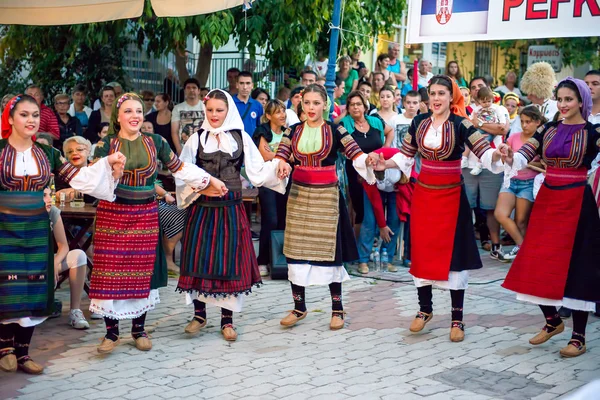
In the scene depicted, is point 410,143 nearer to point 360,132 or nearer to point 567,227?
point 567,227

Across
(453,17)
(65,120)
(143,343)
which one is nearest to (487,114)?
(453,17)

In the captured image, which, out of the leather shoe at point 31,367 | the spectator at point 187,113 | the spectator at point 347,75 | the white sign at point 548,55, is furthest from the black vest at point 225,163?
the white sign at point 548,55

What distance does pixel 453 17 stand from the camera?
6531mm

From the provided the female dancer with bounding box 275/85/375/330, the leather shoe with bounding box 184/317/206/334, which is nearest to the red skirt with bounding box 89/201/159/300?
the leather shoe with bounding box 184/317/206/334

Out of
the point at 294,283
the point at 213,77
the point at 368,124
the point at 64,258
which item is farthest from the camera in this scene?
the point at 213,77

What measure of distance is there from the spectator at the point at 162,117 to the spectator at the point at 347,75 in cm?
255

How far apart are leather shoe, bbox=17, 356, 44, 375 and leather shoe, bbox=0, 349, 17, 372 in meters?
0.05

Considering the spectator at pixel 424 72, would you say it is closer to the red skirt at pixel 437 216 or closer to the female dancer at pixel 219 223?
the red skirt at pixel 437 216

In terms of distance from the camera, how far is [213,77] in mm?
14211

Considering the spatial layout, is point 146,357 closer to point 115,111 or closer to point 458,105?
point 115,111

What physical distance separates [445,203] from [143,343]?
2396 mm

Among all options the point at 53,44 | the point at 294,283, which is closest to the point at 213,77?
the point at 53,44

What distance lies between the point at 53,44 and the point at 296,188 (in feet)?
19.8

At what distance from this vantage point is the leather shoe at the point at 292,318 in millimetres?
6648
